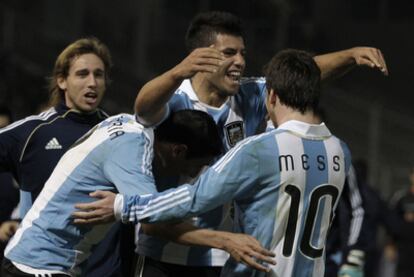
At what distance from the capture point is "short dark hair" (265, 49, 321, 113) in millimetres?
5160

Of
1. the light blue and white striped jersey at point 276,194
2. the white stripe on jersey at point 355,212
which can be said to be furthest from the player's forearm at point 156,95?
the white stripe on jersey at point 355,212

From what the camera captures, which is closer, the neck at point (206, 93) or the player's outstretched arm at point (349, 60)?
the player's outstretched arm at point (349, 60)

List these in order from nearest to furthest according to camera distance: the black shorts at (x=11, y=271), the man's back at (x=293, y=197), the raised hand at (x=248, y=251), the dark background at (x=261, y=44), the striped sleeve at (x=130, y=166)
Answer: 1. the raised hand at (x=248, y=251)
2. the man's back at (x=293, y=197)
3. the striped sleeve at (x=130, y=166)
4. the black shorts at (x=11, y=271)
5. the dark background at (x=261, y=44)

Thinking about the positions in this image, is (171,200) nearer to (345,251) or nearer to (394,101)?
(345,251)

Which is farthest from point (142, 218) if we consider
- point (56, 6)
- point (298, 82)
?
point (56, 6)

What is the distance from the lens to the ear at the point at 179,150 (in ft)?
18.8

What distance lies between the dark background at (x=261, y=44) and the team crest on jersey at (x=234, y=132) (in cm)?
1004

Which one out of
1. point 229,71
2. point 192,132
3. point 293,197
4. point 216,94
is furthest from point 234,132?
point 293,197

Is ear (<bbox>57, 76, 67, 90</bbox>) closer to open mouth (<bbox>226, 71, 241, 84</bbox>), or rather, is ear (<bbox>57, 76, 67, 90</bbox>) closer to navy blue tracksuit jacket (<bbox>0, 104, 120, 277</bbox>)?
navy blue tracksuit jacket (<bbox>0, 104, 120, 277</bbox>)

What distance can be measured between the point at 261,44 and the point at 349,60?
59.0 ft

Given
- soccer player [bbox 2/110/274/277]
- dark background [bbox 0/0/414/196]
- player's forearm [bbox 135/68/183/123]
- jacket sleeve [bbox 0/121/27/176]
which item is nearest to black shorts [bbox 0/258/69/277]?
soccer player [bbox 2/110/274/277]

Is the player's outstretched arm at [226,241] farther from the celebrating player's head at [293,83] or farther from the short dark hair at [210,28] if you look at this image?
the short dark hair at [210,28]

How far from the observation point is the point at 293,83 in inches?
203

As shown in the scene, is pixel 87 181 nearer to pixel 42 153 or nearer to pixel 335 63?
pixel 42 153
